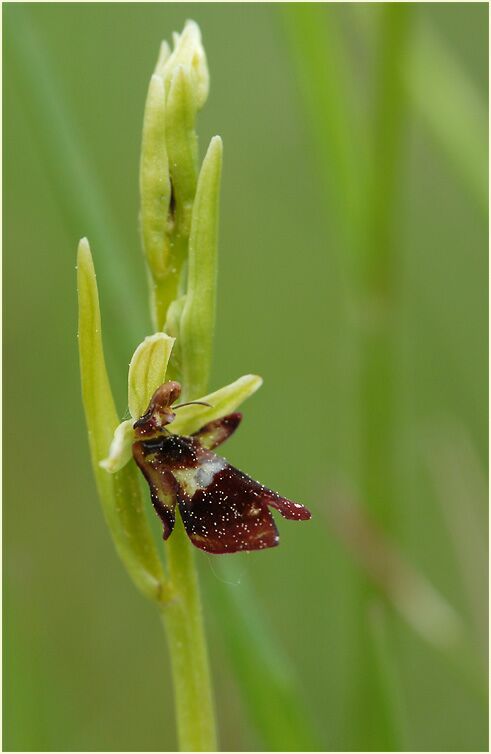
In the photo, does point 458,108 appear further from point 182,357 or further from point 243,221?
point 243,221

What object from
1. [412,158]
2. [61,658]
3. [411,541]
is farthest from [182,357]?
[412,158]

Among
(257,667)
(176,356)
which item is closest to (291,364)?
(257,667)

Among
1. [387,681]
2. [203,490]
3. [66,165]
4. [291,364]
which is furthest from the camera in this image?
[291,364]

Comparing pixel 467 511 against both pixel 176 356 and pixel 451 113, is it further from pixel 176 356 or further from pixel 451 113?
pixel 176 356

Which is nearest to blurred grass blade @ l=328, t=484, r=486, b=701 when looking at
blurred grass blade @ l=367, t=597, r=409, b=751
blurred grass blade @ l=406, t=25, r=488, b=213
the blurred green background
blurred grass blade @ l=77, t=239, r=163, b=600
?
the blurred green background

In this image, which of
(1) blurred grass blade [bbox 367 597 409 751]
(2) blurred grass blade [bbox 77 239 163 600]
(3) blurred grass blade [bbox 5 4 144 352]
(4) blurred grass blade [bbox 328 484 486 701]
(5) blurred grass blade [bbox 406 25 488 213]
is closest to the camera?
(2) blurred grass blade [bbox 77 239 163 600]

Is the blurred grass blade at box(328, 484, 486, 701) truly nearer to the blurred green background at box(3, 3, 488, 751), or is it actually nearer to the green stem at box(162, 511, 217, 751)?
the blurred green background at box(3, 3, 488, 751)
